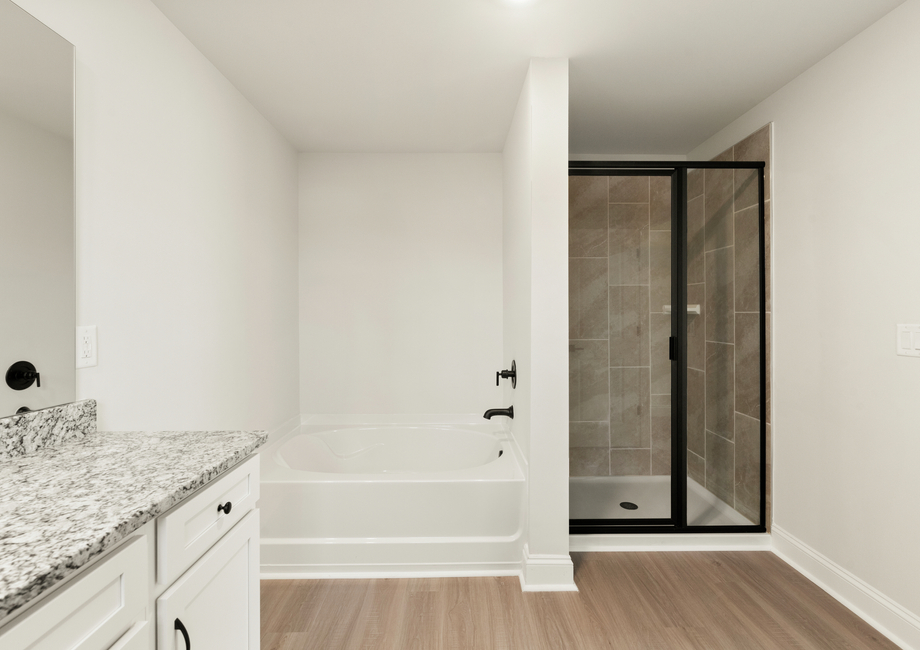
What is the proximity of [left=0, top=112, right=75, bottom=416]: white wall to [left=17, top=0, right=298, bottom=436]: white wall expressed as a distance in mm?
75

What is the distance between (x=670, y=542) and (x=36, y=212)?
291cm

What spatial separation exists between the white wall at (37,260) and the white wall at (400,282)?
2.17 metres

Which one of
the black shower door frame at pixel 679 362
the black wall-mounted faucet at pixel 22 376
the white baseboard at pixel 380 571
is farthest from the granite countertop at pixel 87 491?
the black shower door frame at pixel 679 362

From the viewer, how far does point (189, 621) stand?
1.05 m

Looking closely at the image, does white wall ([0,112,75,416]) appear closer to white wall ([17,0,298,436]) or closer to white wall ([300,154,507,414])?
white wall ([17,0,298,436])

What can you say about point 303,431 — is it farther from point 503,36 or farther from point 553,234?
point 503,36

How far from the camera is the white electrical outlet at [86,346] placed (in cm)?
144

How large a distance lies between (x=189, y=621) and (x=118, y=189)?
1.30 m

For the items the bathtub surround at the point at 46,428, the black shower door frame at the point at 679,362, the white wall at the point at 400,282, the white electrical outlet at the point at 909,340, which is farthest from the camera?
the white wall at the point at 400,282

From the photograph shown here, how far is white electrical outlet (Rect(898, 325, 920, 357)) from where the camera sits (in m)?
1.81

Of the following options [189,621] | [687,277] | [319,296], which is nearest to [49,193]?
[189,621]

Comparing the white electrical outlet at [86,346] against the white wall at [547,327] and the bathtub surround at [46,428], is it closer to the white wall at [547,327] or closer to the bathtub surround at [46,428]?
the bathtub surround at [46,428]

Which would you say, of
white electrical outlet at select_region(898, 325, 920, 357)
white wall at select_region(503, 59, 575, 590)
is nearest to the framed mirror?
white wall at select_region(503, 59, 575, 590)

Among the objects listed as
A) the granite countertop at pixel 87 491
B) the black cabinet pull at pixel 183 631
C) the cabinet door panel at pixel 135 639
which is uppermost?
the granite countertop at pixel 87 491
